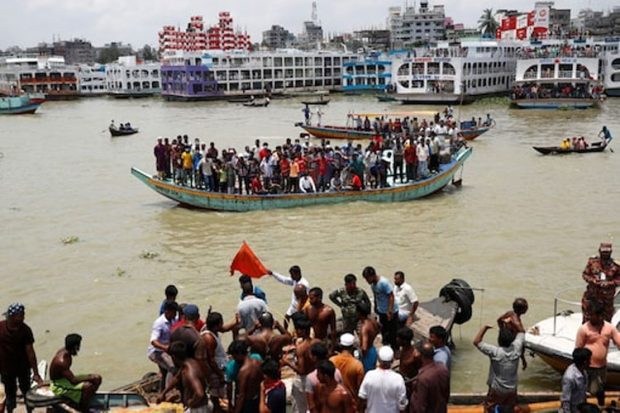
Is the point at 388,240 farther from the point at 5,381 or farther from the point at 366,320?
the point at 5,381

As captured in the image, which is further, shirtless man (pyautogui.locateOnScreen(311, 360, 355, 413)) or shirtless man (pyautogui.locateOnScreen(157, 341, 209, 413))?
shirtless man (pyautogui.locateOnScreen(157, 341, 209, 413))

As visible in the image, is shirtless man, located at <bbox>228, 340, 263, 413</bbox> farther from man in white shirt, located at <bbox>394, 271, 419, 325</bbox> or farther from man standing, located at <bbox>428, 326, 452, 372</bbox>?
man in white shirt, located at <bbox>394, 271, 419, 325</bbox>

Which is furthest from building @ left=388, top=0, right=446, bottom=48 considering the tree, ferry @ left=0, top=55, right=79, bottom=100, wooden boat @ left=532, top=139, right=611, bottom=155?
wooden boat @ left=532, top=139, right=611, bottom=155

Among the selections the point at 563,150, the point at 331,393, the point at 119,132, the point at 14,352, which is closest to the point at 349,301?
the point at 331,393

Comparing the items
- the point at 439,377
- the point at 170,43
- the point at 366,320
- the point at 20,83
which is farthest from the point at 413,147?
the point at 170,43

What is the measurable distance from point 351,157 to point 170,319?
40.7ft

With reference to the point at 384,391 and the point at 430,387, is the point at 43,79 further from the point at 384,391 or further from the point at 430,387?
the point at 430,387

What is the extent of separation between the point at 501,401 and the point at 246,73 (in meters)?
86.8

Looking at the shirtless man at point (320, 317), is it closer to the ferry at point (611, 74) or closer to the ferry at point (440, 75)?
the ferry at point (440, 75)

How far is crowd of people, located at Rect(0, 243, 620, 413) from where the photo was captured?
17.7ft

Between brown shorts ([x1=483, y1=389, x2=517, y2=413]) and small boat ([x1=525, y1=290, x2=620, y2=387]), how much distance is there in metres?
1.86

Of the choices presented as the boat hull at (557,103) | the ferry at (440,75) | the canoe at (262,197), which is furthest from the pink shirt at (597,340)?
the ferry at (440,75)

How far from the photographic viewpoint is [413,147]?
1952cm

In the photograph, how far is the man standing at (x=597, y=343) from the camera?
6.52 meters
